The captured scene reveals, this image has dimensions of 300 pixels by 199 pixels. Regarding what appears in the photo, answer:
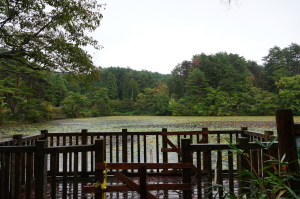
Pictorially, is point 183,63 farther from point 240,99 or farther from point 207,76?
point 240,99

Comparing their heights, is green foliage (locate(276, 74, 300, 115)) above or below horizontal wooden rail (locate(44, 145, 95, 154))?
above

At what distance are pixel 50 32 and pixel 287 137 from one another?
6080 mm

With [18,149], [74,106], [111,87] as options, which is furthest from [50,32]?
[111,87]

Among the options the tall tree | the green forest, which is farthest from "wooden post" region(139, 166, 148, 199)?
the tall tree

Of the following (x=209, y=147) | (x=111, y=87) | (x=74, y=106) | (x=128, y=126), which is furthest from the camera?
(x=111, y=87)

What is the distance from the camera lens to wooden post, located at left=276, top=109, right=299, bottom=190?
4.10ft

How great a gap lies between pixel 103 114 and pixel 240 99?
23252mm

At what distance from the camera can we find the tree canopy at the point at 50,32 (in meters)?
5.16

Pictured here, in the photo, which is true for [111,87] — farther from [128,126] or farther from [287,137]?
[287,137]

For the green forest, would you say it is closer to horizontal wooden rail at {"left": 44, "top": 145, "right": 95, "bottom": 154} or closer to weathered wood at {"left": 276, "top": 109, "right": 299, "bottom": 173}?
horizontal wooden rail at {"left": 44, "top": 145, "right": 95, "bottom": 154}

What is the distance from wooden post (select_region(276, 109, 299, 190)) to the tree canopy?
5.47 metres

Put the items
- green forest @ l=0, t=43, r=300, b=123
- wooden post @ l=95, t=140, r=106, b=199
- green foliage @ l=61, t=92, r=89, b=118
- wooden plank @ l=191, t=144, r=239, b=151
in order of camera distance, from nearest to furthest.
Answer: wooden plank @ l=191, t=144, r=239, b=151, wooden post @ l=95, t=140, r=106, b=199, green forest @ l=0, t=43, r=300, b=123, green foliage @ l=61, t=92, r=89, b=118

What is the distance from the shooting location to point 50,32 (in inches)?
226

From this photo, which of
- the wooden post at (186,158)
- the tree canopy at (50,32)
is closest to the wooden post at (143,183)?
the wooden post at (186,158)
